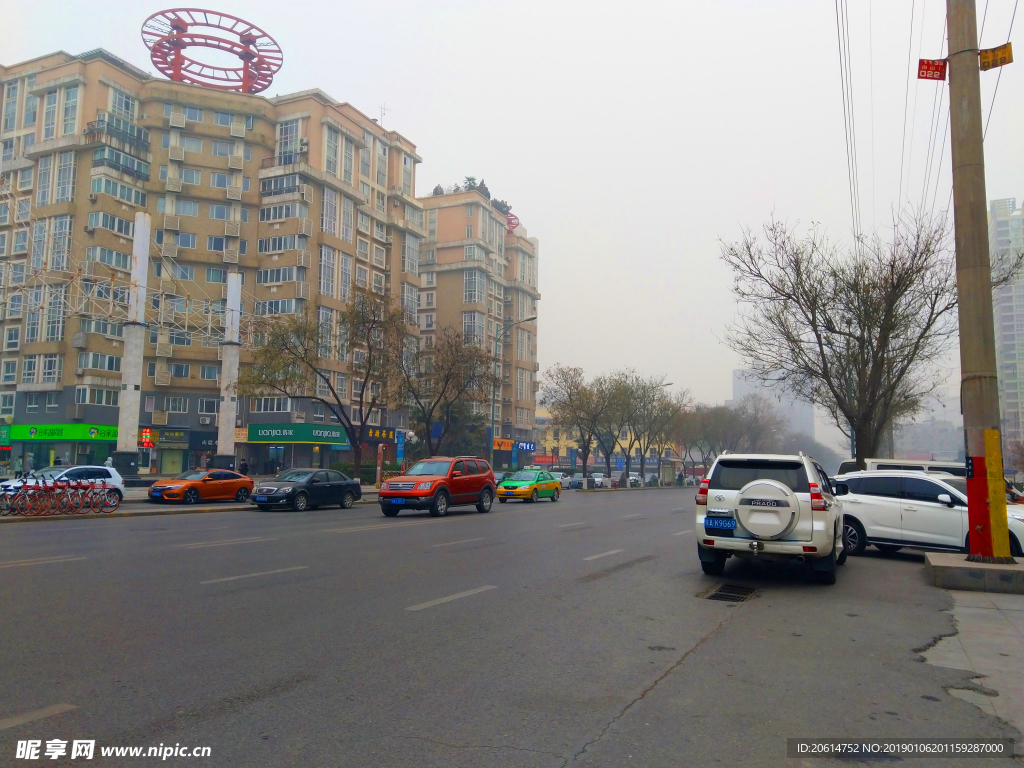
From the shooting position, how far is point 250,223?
68688 millimetres

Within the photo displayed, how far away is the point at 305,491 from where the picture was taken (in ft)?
90.3

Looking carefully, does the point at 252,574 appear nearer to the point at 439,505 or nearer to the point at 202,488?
the point at 439,505

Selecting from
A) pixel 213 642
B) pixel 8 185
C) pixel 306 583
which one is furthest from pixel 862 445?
pixel 8 185

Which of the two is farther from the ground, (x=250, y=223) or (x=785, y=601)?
(x=250, y=223)

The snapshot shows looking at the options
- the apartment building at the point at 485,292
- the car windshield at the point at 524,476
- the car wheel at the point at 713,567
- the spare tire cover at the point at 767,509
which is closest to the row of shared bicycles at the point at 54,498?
the car windshield at the point at 524,476

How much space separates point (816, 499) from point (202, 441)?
207ft

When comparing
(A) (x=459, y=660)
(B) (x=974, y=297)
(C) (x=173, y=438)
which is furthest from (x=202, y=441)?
(A) (x=459, y=660)

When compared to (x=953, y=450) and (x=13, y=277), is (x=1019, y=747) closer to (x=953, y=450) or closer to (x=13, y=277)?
(x=13, y=277)

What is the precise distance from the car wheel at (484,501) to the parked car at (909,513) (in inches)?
514

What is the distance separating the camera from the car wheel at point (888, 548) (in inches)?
579

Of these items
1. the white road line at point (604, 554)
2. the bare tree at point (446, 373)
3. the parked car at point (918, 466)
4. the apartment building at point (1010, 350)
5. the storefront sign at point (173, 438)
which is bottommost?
the white road line at point (604, 554)

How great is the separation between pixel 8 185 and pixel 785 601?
68.0 metres

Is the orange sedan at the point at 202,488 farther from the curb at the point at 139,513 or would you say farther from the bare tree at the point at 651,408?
the bare tree at the point at 651,408

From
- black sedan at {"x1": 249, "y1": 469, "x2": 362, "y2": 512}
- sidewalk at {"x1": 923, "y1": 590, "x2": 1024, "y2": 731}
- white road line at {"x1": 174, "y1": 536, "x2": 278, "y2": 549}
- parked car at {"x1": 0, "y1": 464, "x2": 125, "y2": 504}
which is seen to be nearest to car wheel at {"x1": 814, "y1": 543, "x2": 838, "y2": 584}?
sidewalk at {"x1": 923, "y1": 590, "x2": 1024, "y2": 731}
